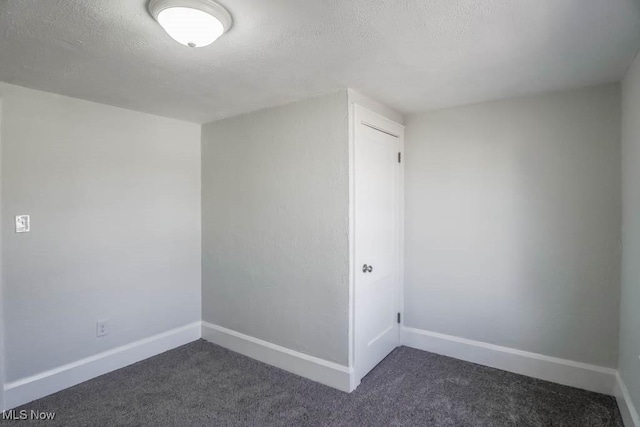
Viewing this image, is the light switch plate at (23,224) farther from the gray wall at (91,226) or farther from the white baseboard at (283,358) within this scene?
the white baseboard at (283,358)

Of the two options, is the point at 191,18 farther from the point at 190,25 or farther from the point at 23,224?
the point at 23,224

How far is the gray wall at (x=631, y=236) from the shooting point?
1.96 metres

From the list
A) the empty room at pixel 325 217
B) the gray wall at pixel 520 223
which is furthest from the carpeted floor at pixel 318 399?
the gray wall at pixel 520 223

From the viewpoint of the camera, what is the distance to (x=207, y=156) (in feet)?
11.4

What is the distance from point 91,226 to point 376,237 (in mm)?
2321

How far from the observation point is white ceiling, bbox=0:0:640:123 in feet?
4.90

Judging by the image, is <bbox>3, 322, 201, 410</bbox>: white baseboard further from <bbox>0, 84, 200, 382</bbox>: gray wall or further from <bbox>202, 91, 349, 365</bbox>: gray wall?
<bbox>202, 91, 349, 365</bbox>: gray wall

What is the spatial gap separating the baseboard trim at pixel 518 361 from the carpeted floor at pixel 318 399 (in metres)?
0.08

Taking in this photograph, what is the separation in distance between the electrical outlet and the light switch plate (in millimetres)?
902

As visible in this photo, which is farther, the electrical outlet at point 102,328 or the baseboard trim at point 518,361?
the electrical outlet at point 102,328

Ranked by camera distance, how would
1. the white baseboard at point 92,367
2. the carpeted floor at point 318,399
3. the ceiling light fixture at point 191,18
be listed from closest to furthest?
the ceiling light fixture at point 191,18 < the carpeted floor at point 318,399 < the white baseboard at point 92,367

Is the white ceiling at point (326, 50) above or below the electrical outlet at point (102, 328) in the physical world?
above

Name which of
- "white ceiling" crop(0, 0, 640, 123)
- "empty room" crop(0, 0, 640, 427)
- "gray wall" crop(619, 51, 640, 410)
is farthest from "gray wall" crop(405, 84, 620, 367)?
"white ceiling" crop(0, 0, 640, 123)

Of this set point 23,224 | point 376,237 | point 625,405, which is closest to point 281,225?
point 376,237
